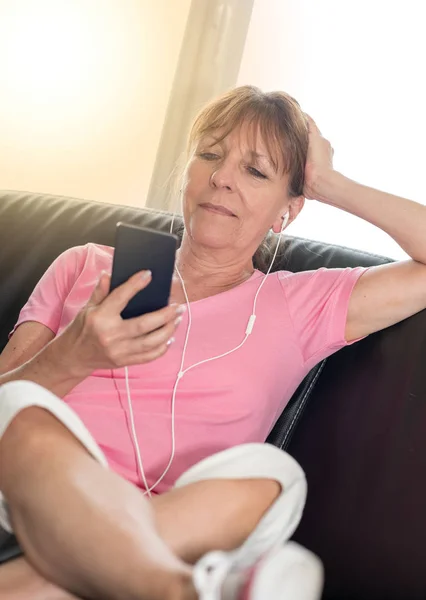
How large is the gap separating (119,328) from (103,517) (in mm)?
287

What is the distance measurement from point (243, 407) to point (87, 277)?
1.30ft

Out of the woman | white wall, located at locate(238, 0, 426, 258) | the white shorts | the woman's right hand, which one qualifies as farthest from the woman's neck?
white wall, located at locate(238, 0, 426, 258)

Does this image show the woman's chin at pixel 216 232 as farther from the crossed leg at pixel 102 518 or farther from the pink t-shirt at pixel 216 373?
the crossed leg at pixel 102 518

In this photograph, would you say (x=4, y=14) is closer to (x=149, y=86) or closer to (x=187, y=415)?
(x=149, y=86)

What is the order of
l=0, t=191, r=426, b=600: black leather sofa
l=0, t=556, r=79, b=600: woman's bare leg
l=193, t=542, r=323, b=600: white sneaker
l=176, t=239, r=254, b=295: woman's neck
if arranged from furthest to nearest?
1. l=176, t=239, r=254, b=295: woman's neck
2. l=0, t=191, r=426, b=600: black leather sofa
3. l=0, t=556, r=79, b=600: woman's bare leg
4. l=193, t=542, r=323, b=600: white sneaker

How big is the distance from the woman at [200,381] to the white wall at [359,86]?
535 mm

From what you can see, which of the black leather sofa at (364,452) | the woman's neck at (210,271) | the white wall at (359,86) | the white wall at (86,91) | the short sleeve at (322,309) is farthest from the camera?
the white wall at (86,91)

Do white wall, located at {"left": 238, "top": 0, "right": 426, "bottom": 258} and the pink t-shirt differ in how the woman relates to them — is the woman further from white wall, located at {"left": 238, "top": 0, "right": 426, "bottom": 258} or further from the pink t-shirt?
white wall, located at {"left": 238, "top": 0, "right": 426, "bottom": 258}

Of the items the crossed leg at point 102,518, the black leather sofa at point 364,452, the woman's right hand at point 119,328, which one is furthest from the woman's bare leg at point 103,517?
the black leather sofa at point 364,452

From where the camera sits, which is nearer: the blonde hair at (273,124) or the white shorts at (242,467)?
the white shorts at (242,467)

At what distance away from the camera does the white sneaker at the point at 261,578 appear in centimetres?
68

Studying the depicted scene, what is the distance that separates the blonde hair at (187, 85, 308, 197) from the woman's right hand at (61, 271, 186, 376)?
458 mm

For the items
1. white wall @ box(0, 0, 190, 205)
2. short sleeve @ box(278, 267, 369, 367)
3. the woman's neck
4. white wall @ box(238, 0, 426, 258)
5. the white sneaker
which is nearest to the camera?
the white sneaker

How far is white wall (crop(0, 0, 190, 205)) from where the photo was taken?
2191 millimetres
